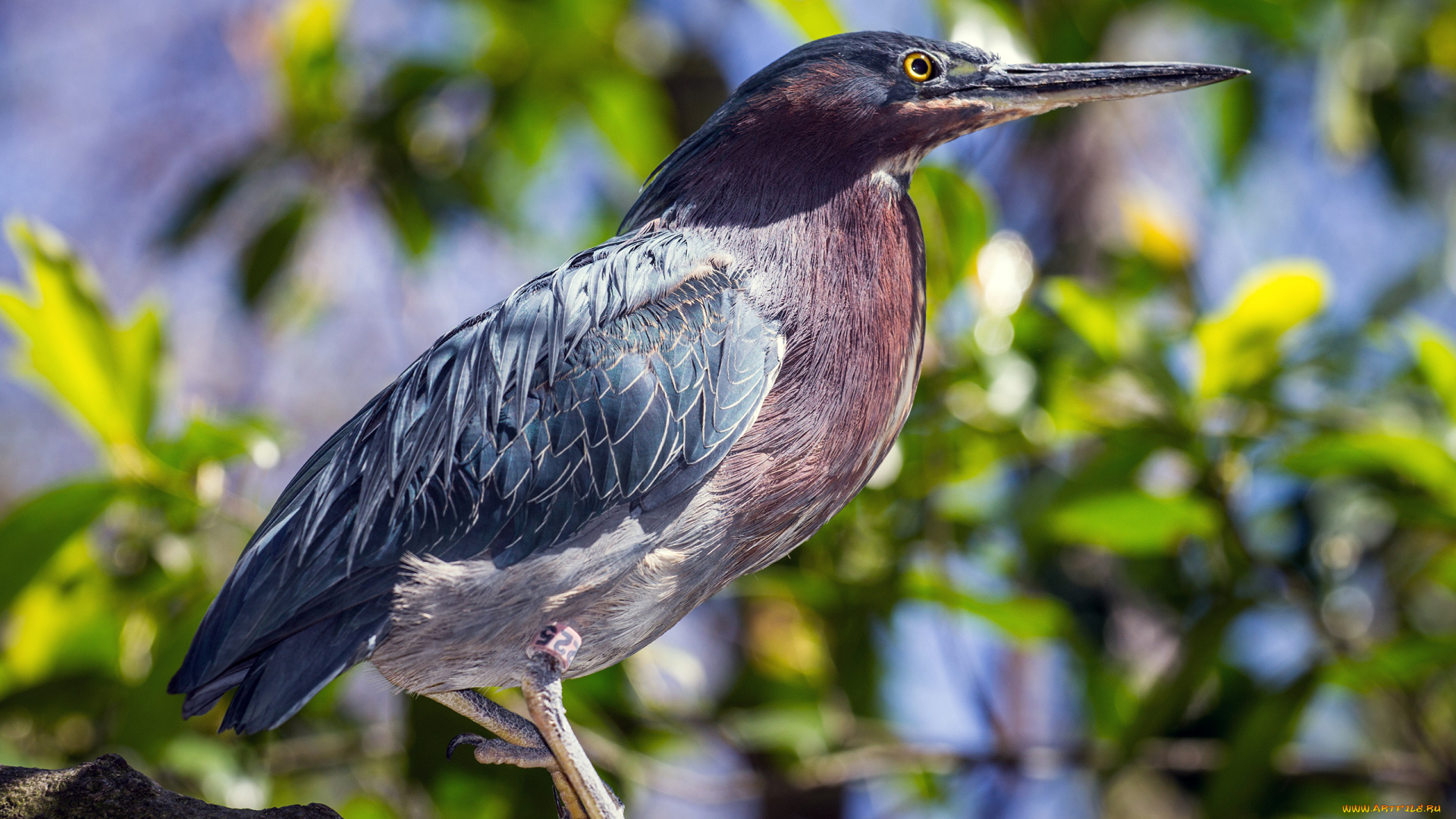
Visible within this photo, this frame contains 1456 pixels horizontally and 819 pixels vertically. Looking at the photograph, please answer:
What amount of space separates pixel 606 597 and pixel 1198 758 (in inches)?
82.9

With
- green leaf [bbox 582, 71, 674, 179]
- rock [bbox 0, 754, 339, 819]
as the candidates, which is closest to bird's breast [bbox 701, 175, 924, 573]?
rock [bbox 0, 754, 339, 819]

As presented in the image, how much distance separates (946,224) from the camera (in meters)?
2.49

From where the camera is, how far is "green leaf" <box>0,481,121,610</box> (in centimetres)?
211

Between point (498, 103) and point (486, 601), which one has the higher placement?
point (498, 103)

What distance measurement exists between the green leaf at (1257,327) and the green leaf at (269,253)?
107 inches

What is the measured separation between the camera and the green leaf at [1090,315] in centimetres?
244

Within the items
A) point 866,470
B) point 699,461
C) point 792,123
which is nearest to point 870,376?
point 866,470

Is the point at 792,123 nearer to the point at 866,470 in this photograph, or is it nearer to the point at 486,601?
the point at 866,470

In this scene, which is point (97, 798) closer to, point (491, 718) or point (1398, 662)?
point (491, 718)

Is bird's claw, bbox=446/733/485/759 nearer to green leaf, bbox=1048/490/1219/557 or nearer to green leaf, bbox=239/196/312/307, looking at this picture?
green leaf, bbox=1048/490/1219/557

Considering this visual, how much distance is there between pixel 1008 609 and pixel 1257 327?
2.71ft

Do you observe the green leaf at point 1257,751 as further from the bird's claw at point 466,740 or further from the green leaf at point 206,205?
the green leaf at point 206,205

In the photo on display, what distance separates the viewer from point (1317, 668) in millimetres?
2369

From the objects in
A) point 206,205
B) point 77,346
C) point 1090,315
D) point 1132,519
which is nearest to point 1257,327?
point 1090,315
